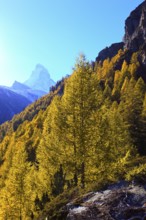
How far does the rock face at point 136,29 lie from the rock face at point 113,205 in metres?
148

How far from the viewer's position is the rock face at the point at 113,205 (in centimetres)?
1247

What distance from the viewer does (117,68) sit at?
154 meters

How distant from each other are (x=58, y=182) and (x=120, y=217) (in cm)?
2597

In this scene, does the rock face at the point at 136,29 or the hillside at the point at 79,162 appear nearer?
the hillside at the point at 79,162

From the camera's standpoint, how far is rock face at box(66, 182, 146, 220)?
12470 mm

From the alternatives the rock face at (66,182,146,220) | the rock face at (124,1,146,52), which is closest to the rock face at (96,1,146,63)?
the rock face at (124,1,146,52)

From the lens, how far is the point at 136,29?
170 m

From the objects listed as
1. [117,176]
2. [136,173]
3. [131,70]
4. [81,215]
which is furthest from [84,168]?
[131,70]

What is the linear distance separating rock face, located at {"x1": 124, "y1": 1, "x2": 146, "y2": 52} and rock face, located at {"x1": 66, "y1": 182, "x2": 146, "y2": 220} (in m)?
148

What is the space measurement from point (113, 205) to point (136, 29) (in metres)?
168

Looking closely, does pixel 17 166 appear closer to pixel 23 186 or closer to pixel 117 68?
pixel 23 186

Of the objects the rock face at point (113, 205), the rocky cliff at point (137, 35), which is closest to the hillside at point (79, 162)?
the rock face at point (113, 205)

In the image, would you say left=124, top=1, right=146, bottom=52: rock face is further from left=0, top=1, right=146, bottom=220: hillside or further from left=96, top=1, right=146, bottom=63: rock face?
left=0, top=1, right=146, bottom=220: hillside

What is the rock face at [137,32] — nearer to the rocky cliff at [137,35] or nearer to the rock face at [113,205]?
the rocky cliff at [137,35]
